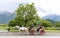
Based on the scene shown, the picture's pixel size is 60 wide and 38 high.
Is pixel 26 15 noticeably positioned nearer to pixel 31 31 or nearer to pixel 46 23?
pixel 31 31

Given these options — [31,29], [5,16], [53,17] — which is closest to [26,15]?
[31,29]

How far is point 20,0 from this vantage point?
3900 millimetres

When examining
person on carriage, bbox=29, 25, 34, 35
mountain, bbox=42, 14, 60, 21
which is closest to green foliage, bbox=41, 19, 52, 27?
mountain, bbox=42, 14, 60, 21

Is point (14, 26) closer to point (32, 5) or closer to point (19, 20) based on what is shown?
point (19, 20)

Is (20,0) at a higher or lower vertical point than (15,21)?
higher

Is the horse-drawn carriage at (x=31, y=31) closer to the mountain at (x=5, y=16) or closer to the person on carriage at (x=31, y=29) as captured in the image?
the person on carriage at (x=31, y=29)

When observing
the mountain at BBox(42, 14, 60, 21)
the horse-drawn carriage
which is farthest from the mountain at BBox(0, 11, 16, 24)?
the mountain at BBox(42, 14, 60, 21)

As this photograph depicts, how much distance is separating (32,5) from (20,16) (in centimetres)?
41

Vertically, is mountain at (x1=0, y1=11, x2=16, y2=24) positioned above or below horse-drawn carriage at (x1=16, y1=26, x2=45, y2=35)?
above

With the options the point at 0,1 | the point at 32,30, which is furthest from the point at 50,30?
the point at 0,1

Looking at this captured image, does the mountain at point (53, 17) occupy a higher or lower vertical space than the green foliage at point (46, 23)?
higher

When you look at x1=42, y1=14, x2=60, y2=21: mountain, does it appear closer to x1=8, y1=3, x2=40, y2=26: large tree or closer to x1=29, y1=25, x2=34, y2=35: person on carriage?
x1=8, y1=3, x2=40, y2=26: large tree

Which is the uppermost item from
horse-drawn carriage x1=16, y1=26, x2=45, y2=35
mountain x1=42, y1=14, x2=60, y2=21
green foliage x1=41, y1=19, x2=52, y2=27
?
mountain x1=42, y1=14, x2=60, y2=21

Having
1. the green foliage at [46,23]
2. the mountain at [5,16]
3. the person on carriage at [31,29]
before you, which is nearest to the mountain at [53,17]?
the green foliage at [46,23]
